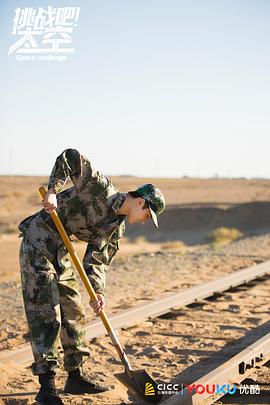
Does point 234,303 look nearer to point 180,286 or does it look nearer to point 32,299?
point 180,286

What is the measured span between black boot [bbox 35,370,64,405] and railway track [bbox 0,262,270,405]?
0.75 m

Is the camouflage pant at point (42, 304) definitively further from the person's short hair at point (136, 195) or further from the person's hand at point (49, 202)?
the person's short hair at point (136, 195)

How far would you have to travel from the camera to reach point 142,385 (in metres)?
4.68

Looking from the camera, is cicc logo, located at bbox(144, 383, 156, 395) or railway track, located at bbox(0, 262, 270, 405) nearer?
cicc logo, located at bbox(144, 383, 156, 395)

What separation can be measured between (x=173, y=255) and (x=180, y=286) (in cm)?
494

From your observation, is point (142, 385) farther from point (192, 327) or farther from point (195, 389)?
point (192, 327)

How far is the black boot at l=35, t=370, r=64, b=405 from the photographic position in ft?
14.6

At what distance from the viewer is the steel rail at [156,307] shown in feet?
19.8

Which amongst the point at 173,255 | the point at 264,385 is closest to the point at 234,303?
the point at 264,385

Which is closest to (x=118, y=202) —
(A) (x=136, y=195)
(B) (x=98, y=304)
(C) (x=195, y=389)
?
(A) (x=136, y=195)

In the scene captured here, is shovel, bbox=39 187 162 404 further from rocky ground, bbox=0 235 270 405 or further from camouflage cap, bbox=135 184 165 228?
camouflage cap, bbox=135 184 165 228

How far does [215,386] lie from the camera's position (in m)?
4.84

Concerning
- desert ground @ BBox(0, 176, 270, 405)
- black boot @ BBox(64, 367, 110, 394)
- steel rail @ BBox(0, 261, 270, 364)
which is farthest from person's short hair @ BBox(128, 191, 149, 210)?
steel rail @ BBox(0, 261, 270, 364)

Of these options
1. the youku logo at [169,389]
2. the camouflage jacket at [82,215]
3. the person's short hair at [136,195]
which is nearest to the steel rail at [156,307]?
the youku logo at [169,389]
